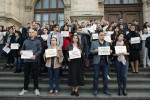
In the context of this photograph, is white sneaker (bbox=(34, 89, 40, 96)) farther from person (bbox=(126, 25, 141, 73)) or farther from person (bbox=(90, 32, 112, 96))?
person (bbox=(126, 25, 141, 73))

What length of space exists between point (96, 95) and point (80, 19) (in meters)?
5.72

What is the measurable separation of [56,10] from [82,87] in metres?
9.46

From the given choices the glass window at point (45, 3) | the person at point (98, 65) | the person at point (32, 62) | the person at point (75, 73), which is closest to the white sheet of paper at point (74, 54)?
the person at point (75, 73)

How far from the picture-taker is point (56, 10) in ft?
43.2

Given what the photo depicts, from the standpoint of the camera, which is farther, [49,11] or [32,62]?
[49,11]

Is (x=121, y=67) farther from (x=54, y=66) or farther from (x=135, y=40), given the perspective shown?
(x=54, y=66)

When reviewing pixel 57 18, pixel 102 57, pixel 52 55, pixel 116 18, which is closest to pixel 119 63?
pixel 102 57

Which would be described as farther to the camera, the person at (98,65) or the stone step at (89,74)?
the stone step at (89,74)

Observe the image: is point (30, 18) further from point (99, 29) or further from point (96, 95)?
point (96, 95)

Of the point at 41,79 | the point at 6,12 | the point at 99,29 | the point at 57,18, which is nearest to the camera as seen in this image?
the point at 41,79

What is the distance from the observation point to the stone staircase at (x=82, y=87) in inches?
193

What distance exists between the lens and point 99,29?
22.5 feet

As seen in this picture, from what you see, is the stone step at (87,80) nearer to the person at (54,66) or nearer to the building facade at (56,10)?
the person at (54,66)

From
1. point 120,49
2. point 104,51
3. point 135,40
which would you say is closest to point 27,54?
point 104,51
